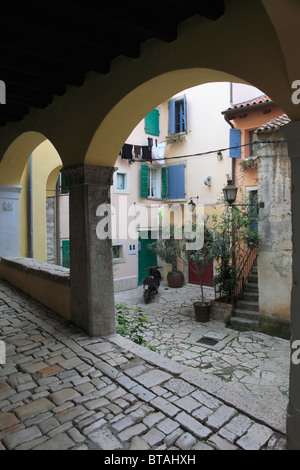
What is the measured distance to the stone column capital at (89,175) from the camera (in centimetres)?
367

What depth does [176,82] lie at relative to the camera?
285cm

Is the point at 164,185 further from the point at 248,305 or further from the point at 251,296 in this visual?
the point at 248,305

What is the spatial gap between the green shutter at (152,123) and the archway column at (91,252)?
9.79 m

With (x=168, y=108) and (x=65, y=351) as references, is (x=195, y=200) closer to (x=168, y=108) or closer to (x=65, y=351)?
(x=168, y=108)

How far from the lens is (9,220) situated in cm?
666


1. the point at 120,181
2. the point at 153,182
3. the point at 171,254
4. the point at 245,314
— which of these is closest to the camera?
the point at 245,314

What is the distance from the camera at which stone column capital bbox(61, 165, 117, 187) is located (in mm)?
3674

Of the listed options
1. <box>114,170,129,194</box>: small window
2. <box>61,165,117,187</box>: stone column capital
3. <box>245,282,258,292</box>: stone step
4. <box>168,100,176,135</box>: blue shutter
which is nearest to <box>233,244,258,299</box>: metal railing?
<box>245,282,258,292</box>: stone step

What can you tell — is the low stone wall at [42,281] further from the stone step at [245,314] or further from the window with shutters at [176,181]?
the window with shutters at [176,181]

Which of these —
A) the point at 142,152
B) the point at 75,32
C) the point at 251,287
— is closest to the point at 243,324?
the point at 251,287

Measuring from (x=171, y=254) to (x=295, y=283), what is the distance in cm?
777

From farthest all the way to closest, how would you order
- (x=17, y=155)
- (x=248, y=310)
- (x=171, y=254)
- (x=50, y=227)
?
(x=50, y=227) < (x=171, y=254) < (x=248, y=310) < (x=17, y=155)

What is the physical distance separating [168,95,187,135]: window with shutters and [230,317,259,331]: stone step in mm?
8054

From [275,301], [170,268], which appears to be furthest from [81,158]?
[170,268]
